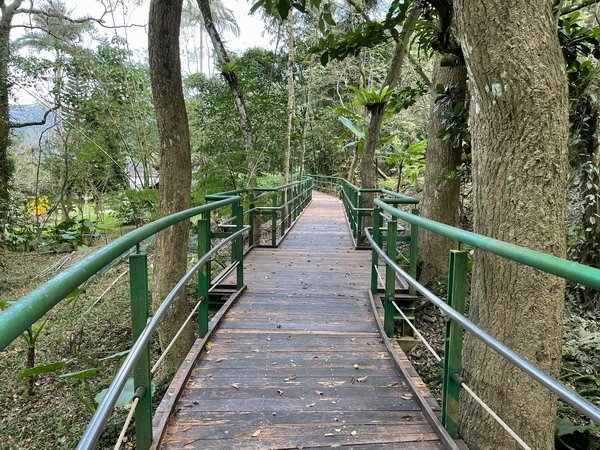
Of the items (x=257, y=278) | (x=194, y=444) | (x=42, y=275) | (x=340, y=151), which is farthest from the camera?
(x=340, y=151)

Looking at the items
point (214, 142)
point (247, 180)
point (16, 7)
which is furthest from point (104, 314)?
point (16, 7)

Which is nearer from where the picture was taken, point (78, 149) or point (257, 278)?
point (257, 278)

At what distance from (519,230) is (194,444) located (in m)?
1.93

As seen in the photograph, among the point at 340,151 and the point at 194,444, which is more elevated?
the point at 340,151

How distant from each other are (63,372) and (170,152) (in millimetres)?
3572

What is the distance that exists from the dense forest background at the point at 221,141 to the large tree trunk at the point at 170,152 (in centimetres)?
122

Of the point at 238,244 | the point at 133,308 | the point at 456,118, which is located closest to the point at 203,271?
the point at 133,308

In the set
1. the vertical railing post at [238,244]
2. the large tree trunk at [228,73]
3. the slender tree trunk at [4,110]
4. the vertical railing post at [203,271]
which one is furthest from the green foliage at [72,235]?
the vertical railing post at [203,271]

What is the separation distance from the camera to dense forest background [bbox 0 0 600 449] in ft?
13.6

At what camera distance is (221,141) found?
10.5 m

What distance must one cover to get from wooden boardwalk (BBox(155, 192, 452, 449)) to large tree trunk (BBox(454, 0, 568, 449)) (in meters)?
0.44

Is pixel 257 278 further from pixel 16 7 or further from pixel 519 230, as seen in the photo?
pixel 16 7

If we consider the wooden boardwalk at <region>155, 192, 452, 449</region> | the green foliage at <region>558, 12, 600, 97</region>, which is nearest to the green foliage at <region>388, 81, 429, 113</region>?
the green foliage at <region>558, 12, 600, 97</region>

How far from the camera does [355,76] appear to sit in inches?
907
